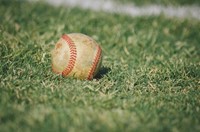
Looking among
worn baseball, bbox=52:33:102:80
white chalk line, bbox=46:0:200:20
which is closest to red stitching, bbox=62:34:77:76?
worn baseball, bbox=52:33:102:80

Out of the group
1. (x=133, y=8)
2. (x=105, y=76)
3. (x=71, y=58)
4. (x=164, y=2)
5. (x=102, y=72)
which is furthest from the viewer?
(x=164, y=2)

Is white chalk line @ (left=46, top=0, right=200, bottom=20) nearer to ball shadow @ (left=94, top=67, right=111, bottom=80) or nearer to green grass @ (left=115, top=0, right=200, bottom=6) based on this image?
green grass @ (left=115, top=0, right=200, bottom=6)

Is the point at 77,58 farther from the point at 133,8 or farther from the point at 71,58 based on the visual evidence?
the point at 133,8

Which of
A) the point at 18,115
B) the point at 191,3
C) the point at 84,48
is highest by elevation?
the point at 191,3

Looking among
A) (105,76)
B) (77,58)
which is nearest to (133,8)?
(105,76)

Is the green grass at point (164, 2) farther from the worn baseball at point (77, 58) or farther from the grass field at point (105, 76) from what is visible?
the worn baseball at point (77, 58)

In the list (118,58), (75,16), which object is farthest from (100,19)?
(118,58)

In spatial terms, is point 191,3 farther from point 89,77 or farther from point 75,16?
point 89,77
